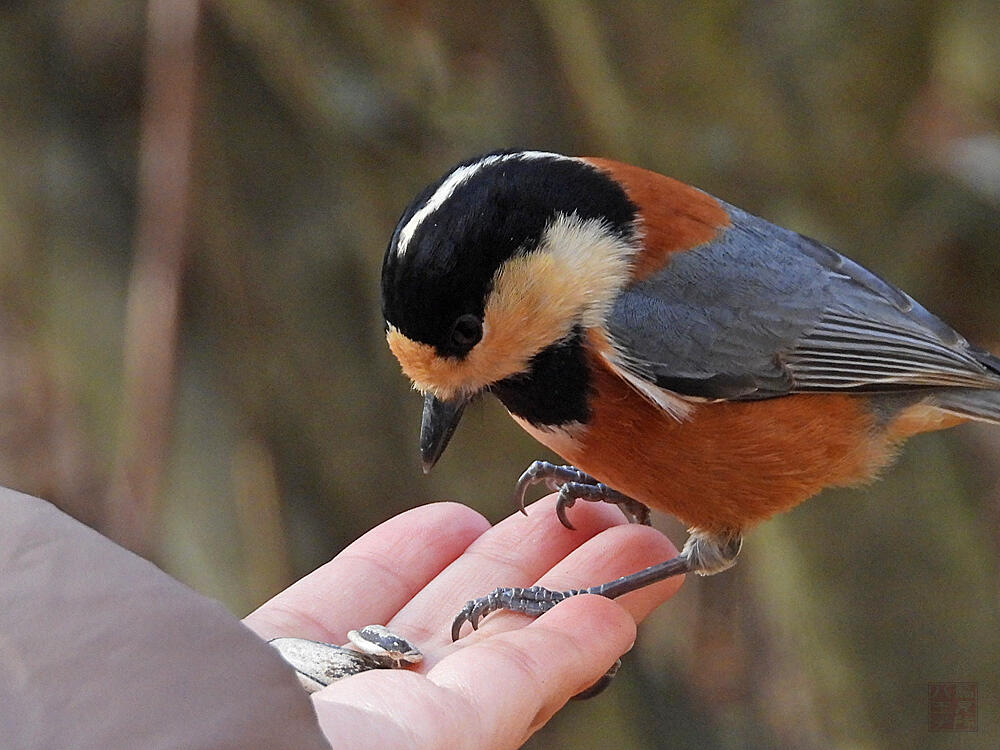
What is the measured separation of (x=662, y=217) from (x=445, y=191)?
381 millimetres

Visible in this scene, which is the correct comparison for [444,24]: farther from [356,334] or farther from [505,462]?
[505,462]

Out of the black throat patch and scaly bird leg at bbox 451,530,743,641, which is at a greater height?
the black throat patch

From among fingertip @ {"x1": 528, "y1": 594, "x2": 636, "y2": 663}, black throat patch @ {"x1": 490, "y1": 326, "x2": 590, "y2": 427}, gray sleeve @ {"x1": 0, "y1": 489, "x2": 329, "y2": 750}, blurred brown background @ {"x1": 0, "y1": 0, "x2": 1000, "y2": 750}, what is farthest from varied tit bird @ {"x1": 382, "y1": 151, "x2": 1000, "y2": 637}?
gray sleeve @ {"x1": 0, "y1": 489, "x2": 329, "y2": 750}

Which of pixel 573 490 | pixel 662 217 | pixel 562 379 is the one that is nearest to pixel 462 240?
pixel 562 379

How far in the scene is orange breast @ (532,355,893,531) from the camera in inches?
63.1

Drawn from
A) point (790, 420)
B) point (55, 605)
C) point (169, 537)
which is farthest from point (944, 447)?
point (55, 605)

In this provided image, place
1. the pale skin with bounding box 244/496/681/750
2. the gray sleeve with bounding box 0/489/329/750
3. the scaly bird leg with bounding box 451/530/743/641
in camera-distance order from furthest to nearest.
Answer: the scaly bird leg with bounding box 451/530/743/641 → the pale skin with bounding box 244/496/681/750 → the gray sleeve with bounding box 0/489/329/750

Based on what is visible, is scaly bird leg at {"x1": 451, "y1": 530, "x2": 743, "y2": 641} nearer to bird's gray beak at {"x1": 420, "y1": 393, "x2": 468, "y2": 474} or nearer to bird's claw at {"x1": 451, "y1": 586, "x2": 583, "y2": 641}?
bird's claw at {"x1": 451, "y1": 586, "x2": 583, "y2": 641}

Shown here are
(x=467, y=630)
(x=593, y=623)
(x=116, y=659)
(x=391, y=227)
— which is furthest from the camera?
(x=391, y=227)

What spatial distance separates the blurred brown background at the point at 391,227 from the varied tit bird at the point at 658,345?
0.43 metres

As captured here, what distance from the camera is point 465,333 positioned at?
4.92ft

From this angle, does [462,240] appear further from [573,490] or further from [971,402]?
[971,402]

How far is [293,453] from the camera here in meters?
2.49

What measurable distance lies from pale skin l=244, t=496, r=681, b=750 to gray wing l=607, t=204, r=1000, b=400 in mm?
341
